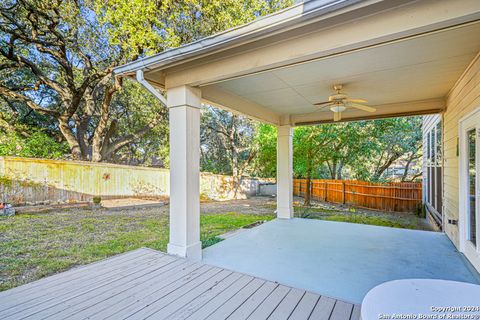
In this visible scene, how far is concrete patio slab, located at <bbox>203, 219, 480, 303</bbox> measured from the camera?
278 cm

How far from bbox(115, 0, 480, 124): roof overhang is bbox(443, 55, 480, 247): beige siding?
17 cm

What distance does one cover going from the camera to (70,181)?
26.8 ft

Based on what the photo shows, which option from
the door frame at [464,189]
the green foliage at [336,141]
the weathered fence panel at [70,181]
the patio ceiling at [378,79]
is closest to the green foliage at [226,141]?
the weathered fence panel at [70,181]

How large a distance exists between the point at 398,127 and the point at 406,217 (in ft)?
10.2

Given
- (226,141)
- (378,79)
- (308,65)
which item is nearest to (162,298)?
(308,65)

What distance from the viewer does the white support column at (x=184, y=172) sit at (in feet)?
10.8

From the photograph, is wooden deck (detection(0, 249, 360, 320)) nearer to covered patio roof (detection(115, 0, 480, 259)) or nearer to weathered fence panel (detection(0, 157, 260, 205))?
covered patio roof (detection(115, 0, 480, 259))

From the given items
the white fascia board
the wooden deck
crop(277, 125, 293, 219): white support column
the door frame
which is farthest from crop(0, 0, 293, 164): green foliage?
the door frame

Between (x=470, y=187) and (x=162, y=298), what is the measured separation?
4.01 meters

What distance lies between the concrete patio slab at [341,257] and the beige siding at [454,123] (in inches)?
21.6

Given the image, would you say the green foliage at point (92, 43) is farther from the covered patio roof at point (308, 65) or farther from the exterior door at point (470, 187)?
the exterior door at point (470, 187)

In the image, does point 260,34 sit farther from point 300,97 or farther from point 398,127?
point 398,127

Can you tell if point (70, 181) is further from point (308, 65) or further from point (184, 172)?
point (308, 65)

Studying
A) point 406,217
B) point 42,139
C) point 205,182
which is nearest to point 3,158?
point 42,139
